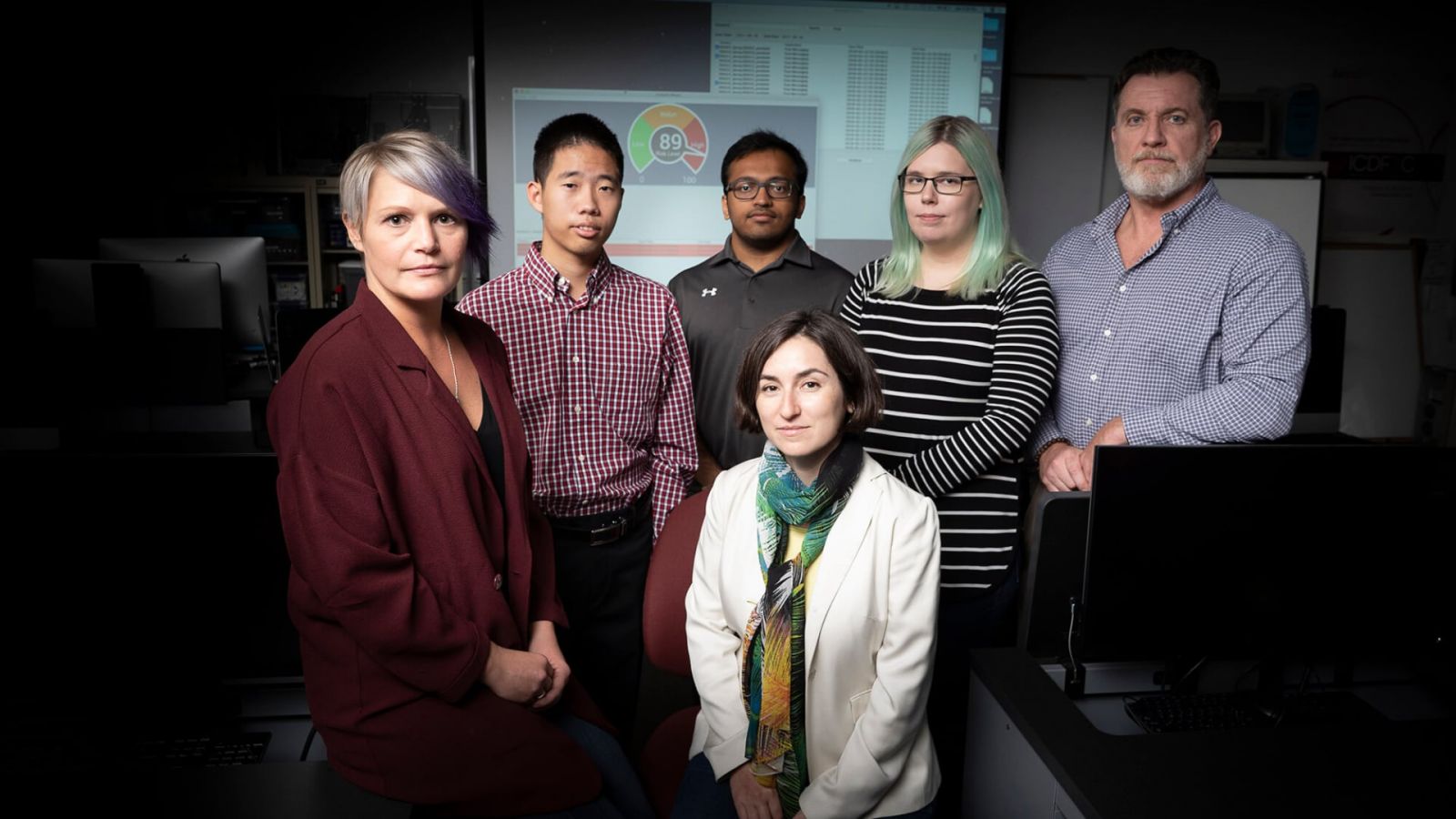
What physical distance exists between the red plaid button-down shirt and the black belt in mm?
18

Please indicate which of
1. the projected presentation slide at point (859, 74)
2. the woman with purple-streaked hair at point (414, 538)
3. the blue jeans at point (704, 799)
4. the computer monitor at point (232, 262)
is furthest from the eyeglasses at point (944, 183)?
the computer monitor at point (232, 262)

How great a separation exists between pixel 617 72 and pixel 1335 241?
4.00 meters

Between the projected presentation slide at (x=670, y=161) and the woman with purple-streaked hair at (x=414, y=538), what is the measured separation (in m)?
2.72

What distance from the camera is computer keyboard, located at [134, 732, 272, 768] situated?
5.35 ft

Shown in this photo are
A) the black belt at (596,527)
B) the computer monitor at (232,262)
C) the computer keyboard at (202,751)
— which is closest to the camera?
the computer keyboard at (202,751)

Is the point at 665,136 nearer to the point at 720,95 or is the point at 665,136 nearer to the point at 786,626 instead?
the point at 720,95

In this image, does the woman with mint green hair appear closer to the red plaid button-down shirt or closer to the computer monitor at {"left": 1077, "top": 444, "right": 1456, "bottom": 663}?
the computer monitor at {"left": 1077, "top": 444, "right": 1456, "bottom": 663}

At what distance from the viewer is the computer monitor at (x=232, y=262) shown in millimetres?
3402

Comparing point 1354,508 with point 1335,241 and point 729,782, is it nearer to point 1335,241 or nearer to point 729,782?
point 729,782

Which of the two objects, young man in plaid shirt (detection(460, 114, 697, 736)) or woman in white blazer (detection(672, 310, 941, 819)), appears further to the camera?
young man in plaid shirt (detection(460, 114, 697, 736))

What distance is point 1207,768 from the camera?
3.93ft

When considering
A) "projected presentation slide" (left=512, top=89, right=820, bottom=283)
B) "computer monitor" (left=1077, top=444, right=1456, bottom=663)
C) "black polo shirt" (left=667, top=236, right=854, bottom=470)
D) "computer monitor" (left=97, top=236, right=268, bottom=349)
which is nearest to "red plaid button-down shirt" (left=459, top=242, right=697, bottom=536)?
"black polo shirt" (left=667, top=236, right=854, bottom=470)

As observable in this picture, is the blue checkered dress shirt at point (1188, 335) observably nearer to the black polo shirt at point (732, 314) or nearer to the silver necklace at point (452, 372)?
the black polo shirt at point (732, 314)

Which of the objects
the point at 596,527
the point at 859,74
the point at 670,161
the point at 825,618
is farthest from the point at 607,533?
the point at 859,74
